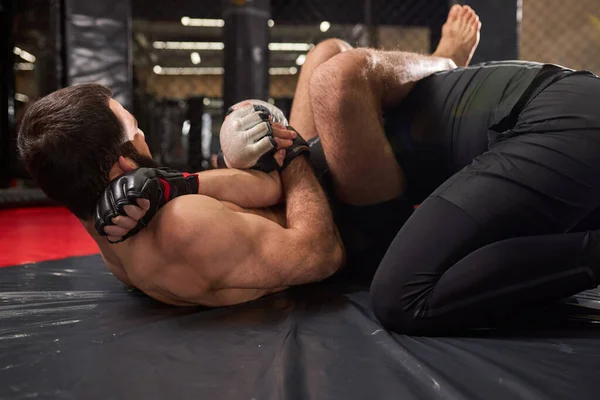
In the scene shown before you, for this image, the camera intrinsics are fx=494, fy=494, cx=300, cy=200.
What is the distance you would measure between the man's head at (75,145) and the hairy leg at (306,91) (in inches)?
33.1

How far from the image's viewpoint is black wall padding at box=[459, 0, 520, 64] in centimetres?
393

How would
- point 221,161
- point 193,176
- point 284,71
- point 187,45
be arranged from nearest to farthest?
point 193,176, point 221,161, point 187,45, point 284,71

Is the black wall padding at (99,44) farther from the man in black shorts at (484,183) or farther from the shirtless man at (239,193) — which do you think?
the man in black shorts at (484,183)

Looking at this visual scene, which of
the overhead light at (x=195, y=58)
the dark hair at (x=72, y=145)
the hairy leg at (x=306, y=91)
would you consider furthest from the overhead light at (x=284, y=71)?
the dark hair at (x=72, y=145)

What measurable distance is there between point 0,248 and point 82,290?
122 centimetres

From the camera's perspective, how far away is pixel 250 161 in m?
1.54

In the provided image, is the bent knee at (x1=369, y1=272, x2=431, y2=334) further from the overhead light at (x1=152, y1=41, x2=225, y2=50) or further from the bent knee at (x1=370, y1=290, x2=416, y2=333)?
the overhead light at (x1=152, y1=41, x2=225, y2=50)

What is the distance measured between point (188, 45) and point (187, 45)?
0.02 m

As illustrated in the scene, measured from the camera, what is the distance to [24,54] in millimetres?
5855

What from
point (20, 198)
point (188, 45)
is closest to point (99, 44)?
point (20, 198)

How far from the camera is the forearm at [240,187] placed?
4.96 feet

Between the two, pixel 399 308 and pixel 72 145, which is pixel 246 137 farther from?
pixel 399 308

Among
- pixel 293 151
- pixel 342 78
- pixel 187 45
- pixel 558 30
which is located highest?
pixel 187 45

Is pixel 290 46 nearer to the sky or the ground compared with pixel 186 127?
nearer to the sky
